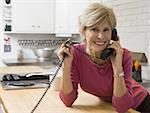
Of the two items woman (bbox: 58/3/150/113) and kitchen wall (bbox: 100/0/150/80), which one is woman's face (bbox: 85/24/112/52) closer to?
woman (bbox: 58/3/150/113)

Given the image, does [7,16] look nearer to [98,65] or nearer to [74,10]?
[74,10]

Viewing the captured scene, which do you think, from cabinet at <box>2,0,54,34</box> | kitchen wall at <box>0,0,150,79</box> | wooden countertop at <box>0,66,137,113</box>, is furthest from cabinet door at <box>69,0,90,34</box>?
wooden countertop at <box>0,66,137,113</box>

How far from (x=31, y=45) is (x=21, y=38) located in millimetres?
197

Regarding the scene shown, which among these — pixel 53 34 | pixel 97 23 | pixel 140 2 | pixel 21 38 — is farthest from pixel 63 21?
pixel 97 23

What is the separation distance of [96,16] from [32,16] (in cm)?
301

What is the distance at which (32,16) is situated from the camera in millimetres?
4164

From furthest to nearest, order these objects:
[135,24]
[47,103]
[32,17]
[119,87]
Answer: [32,17] < [135,24] < [47,103] < [119,87]

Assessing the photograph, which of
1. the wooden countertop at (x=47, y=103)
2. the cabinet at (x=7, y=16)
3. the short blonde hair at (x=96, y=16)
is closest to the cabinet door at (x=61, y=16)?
the cabinet at (x=7, y=16)

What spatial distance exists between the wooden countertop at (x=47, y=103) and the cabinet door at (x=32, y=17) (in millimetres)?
2589

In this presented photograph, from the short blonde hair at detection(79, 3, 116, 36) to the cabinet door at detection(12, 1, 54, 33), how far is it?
2919 mm

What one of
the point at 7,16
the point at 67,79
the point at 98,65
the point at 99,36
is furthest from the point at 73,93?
the point at 7,16

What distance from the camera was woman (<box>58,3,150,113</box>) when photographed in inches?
50.4

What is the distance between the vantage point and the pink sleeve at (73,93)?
134 cm

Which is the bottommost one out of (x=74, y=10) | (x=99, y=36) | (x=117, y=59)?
(x=117, y=59)
